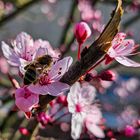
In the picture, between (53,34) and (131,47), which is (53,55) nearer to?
(131,47)

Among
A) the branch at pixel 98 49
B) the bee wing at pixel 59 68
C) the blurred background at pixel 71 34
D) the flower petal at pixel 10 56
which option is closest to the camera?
the branch at pixel 98 49

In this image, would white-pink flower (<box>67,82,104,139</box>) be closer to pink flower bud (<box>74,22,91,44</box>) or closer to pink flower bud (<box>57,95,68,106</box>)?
pink flower bud (<box>57,95,68,106</box>)

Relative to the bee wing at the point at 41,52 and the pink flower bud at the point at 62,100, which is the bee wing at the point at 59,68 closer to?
the bee wing at the point at 41,52

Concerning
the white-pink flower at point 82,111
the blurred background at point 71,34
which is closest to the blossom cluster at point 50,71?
the white-pink flower at point 82,111

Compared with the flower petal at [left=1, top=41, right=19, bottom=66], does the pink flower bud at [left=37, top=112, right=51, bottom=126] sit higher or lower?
lower

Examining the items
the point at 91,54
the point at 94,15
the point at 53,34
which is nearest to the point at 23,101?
the point at 91,54

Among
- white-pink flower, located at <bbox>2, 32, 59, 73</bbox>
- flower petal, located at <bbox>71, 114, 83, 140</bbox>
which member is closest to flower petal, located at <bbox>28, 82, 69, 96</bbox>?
white-pink flower, located at <bbox>2, 32, 59, 73</bbox>
